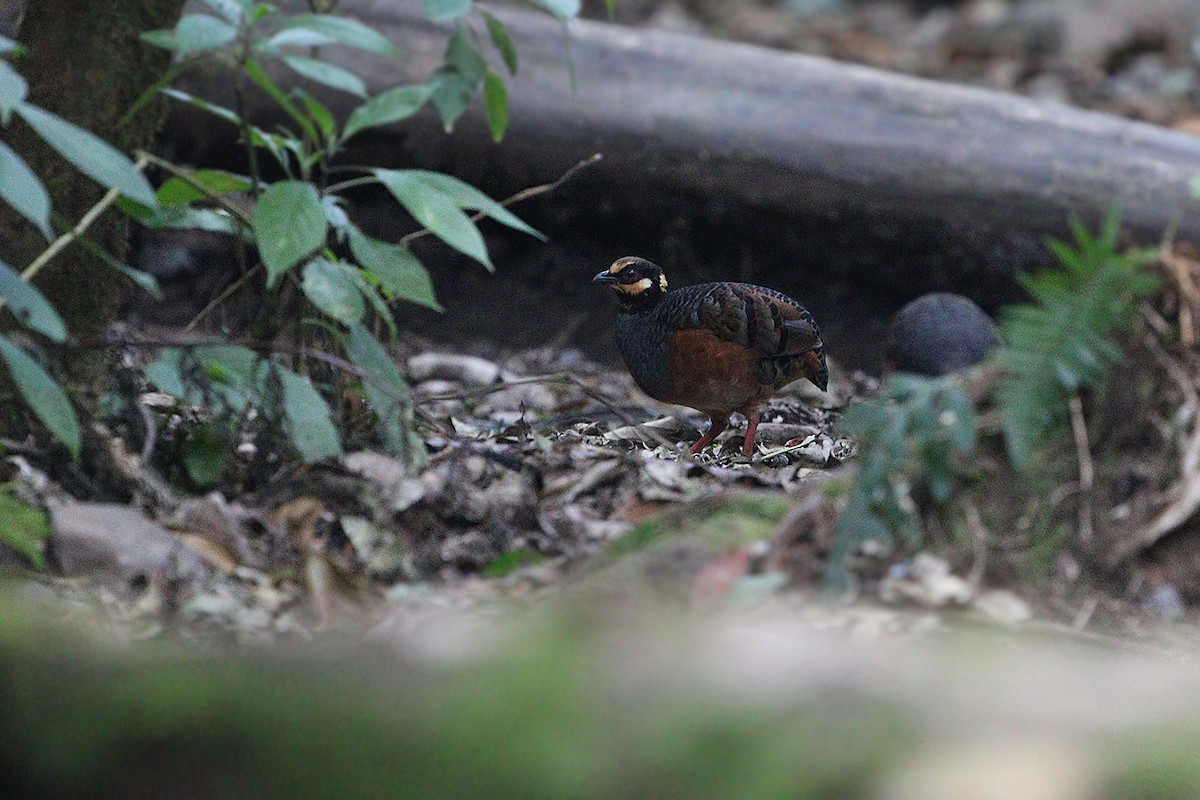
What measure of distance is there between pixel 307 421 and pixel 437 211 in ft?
1.78

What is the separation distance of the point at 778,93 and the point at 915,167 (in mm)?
710

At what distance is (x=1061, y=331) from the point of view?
94.0 inches

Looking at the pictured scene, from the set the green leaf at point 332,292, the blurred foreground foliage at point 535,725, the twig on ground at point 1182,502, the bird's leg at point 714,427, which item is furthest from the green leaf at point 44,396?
the bird's leg at point 714,427

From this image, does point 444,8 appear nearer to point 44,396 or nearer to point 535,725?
point 44,396

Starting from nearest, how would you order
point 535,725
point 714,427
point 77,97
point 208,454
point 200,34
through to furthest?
point 535,725 < point 200,34 < point 208,454 < point 77,97 < point 714,427

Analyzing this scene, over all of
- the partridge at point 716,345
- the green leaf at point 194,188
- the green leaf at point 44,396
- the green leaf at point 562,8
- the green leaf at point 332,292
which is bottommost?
the partridge at point 716,345

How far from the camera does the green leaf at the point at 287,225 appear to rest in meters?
2.74

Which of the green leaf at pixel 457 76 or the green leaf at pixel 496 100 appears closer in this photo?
the green leaf at pixel 457 76

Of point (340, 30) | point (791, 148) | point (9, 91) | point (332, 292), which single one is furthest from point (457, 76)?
point (791, 148)

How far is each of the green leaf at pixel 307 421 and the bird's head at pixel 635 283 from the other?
1900mm

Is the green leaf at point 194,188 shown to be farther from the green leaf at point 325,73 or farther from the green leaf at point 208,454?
the green leaf at point 208,454

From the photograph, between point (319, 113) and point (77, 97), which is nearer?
point (319, 113)

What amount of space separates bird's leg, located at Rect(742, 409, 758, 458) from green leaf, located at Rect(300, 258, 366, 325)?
1813mm

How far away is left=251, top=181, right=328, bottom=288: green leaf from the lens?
108 inches
